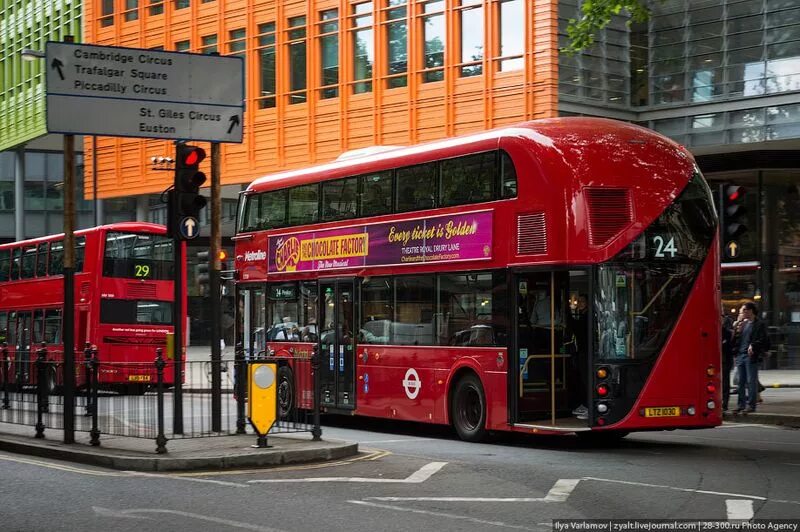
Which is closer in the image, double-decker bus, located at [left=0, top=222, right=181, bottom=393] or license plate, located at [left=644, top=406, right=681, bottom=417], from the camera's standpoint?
license plate, located at [left=644, top=406, right=681, bottom=417]

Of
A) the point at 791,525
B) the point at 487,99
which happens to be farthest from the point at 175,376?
the point at 487,99

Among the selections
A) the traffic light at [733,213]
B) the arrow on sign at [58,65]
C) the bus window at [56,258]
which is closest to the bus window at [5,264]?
the bus window at [56,258]

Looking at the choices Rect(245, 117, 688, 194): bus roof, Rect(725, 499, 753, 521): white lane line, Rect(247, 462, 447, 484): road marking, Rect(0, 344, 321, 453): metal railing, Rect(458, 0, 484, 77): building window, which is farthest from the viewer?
Rect(458, 0, 484, 77): building window

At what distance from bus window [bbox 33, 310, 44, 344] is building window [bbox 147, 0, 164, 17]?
18.6 metres

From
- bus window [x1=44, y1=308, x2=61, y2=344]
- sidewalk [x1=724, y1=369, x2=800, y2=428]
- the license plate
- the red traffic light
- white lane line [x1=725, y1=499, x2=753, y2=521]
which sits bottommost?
sidewalk [x1=724, y1=369, x2=800, y2=428]

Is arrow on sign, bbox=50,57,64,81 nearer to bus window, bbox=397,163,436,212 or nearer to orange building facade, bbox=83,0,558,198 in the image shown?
bus window, bbox=397,163,436,212

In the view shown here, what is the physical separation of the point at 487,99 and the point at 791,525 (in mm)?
26271

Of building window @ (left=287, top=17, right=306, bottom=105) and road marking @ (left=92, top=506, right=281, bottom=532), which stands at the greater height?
building window @ (left=287, top=17, right=306, bottom=105)

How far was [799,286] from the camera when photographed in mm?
33688

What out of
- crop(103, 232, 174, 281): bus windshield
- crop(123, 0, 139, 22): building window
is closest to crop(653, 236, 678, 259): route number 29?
crop(103, 232, 174, 281): bus windshield

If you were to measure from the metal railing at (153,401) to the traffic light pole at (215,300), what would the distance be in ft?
0.18

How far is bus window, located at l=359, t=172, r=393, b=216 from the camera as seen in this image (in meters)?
18.1

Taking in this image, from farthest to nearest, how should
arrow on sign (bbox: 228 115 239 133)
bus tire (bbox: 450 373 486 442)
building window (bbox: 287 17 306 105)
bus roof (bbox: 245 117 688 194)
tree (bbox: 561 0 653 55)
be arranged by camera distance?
building window (bbox: 287 17 306 105)
tree (bbox: 561 0 653 55)
bus tire (bbox: 450 373 486 442)
arrow on sign (bbox: 228 115 239 133)
bus roof (bbox: 245 117 688 194)

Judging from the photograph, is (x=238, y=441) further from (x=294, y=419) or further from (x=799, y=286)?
(x=799, y=286)
